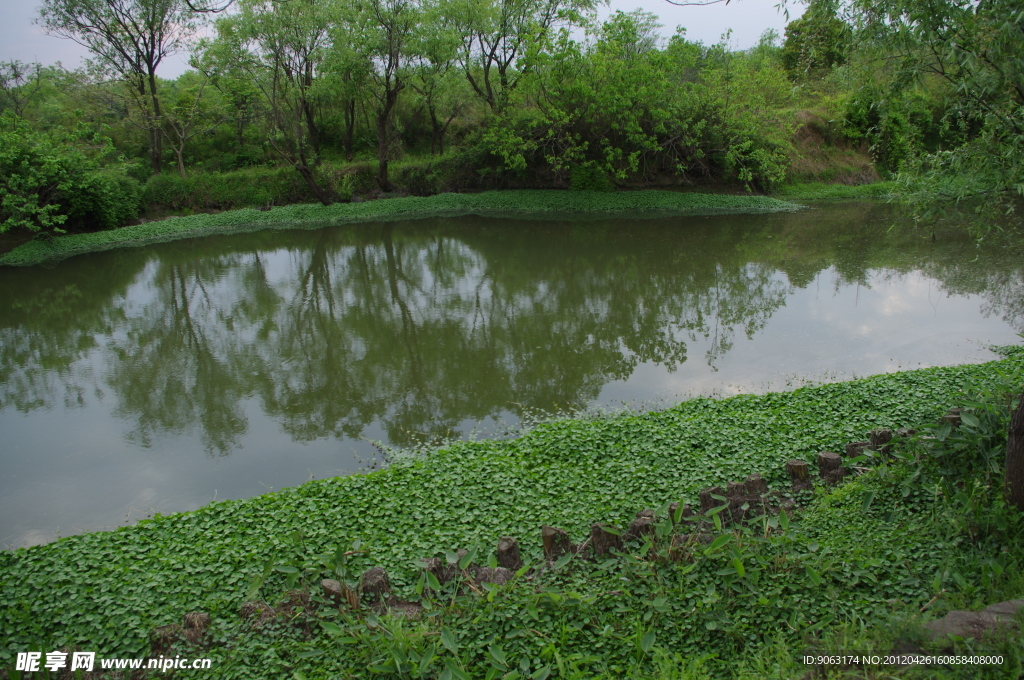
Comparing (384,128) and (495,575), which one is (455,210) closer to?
(384,128)

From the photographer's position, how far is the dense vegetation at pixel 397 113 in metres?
19.1

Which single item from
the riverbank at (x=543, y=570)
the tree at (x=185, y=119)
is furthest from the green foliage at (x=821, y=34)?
the tree at (x=185, y=119)

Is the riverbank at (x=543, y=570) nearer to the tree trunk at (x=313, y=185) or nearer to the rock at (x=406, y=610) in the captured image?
the rock at (x=406, y=610)

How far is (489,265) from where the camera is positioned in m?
13.8

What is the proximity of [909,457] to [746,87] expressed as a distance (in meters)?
18.2

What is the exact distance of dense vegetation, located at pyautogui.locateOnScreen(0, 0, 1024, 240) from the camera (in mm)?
19078

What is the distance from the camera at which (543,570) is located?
12.3 feet

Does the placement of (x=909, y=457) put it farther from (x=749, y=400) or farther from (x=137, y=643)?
(x=137, y=643)

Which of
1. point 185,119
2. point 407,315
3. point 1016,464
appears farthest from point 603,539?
point 185,119

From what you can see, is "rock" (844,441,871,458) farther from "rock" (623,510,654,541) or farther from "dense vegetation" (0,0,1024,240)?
"dense vegetation" (0,0,1024,240)

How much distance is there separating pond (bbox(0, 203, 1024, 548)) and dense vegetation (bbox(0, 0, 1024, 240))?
17.3 ft

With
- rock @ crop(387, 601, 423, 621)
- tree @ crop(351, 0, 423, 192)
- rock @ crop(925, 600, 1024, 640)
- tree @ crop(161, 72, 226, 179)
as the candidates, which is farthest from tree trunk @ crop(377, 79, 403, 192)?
rock @ crop(925, 600, 1024, 640)

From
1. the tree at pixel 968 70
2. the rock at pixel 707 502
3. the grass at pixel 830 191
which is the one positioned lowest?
the rock at pixel 707 502

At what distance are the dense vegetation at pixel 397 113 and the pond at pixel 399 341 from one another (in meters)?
5.28
